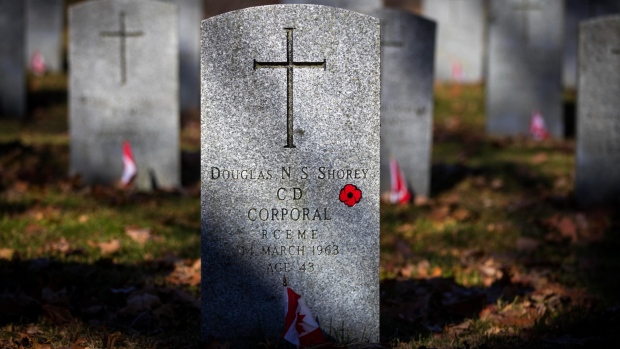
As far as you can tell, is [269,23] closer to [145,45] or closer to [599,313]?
[599,313]

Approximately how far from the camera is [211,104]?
4410 mm

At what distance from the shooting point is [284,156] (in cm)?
447

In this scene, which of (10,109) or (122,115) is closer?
(122,115)

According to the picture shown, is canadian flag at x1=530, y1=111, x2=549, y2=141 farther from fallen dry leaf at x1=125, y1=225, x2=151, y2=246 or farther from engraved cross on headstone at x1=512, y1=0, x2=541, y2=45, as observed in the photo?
fallen dry leaf at x1=125, y1=225, x2=151, y2=246

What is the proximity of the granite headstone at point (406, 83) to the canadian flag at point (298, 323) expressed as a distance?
184 inches

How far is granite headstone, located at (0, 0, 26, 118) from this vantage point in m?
13.1

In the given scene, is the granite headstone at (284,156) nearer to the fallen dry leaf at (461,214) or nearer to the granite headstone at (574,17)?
the fallen dry leaf at (461,214)

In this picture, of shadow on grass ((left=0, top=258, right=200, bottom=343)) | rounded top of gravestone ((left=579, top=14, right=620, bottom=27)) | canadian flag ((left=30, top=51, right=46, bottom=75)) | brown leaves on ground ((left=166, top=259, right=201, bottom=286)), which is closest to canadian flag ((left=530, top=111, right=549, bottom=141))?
rounded top of gravestone ((left=579, top=14, right=620, bottom=27))

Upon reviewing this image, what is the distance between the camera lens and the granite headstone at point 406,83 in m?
9.01

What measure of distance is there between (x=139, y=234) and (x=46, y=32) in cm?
1181

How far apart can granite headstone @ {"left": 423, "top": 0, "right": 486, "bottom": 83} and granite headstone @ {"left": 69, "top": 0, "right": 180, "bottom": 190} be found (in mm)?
11261

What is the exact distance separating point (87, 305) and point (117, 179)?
4.33m

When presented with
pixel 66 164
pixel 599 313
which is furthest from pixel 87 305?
pixel 66 164

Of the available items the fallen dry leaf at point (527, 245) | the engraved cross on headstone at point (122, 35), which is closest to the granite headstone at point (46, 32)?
the engraved cross on headstone at point (122, 35)
